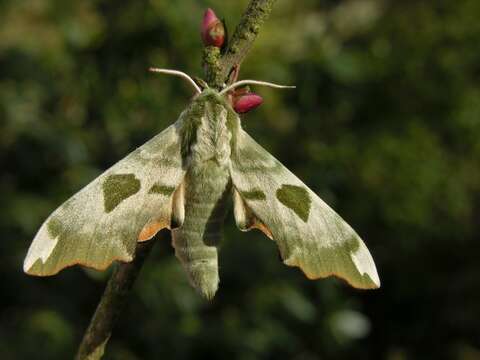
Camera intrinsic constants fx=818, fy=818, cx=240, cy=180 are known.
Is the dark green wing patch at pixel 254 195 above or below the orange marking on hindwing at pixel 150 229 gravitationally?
above

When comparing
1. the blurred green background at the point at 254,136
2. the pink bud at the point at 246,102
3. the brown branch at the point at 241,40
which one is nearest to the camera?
the brown branch at the point at 241,40

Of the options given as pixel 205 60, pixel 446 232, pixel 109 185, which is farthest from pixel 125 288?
pixel 446 232

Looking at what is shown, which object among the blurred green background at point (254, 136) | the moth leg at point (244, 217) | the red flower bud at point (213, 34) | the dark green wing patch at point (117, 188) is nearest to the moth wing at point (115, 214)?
the dark green wing patch at point (117, 188)

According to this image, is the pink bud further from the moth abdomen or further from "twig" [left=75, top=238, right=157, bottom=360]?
"twig" [left=75, top=238, right=157, bottom=360]

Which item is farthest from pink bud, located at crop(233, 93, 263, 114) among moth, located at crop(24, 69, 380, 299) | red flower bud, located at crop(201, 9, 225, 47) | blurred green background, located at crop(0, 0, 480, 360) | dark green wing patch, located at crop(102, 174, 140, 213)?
blurred green background, located at crop(0, 0, 480, 360)

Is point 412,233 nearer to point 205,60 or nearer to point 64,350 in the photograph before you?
point 64,350

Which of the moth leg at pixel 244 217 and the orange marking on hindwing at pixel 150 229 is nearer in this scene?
the orange marking on hindwing at pixel 150 229

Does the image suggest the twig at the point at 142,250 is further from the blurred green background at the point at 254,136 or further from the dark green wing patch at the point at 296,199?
the blurred green background at the point at 254,136
